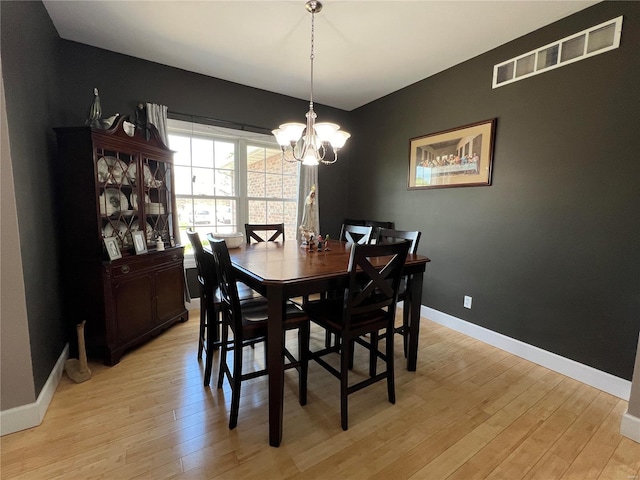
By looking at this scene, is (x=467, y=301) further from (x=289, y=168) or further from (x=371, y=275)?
(x=289, y=168)

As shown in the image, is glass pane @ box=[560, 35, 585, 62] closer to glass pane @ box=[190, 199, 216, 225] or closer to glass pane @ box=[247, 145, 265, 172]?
glass pane @ box=[247, 145, 265, 172]

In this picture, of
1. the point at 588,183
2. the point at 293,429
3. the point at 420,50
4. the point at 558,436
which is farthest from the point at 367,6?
the point at 558,436

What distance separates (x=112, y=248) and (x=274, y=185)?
2.05m

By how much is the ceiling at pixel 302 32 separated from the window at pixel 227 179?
701 mm

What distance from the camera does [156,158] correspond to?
262cm

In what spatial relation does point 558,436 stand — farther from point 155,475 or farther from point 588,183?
point 155,475

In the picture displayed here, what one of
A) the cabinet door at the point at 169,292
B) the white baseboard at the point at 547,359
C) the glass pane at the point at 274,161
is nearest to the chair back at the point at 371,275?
the white baseboard at the point at 547,359

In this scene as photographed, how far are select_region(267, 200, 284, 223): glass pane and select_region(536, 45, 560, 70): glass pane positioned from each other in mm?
2911

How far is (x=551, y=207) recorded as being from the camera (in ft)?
7.20

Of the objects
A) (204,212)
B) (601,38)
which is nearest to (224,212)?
(204,212)

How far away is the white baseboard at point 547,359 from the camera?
6.29ft

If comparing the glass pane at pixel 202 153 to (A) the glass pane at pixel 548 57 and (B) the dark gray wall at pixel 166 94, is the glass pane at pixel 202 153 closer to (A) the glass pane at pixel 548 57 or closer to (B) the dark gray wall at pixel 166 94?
(B) the dark gray wall at pixel 166 94

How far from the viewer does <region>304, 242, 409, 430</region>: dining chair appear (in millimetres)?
1507

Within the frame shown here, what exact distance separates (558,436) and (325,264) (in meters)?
1.59
